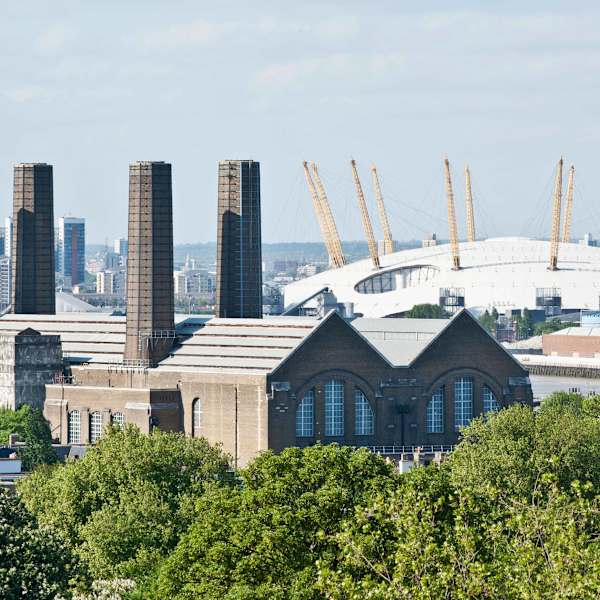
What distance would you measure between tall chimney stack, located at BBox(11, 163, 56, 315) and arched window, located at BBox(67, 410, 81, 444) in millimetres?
16029

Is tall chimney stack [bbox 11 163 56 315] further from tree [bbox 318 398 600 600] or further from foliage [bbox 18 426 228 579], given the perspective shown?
tree [bbox 318 398 600 600]

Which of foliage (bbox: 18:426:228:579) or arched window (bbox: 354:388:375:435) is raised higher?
arched window (bbox: 354:388:375:435)

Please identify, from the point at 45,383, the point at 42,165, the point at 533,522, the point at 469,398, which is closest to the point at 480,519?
the point at 533,522

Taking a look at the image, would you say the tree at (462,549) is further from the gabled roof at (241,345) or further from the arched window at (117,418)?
the arched window at (117,418)

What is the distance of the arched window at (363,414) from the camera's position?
386 ft

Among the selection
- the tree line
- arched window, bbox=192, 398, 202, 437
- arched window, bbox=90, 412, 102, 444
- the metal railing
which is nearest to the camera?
the tree line

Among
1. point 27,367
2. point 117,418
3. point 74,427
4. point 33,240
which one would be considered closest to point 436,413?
point 117,418

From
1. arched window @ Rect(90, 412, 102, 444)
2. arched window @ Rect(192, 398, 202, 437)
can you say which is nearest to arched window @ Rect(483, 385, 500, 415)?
arched window @ Rect(192, 398, 202, 437)

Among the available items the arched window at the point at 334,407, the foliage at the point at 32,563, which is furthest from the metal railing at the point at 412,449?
the foliage at the point at 32,563

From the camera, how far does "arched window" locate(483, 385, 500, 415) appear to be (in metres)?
120

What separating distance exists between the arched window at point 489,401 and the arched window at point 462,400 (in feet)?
2.44

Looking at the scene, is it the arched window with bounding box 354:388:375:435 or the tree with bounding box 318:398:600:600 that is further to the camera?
the arched window with bounding box 354:388:375:435

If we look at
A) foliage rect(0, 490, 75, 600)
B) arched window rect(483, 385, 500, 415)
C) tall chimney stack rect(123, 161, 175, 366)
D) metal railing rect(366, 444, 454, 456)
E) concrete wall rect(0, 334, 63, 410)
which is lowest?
foliage rect(0, 490, 75, 600)

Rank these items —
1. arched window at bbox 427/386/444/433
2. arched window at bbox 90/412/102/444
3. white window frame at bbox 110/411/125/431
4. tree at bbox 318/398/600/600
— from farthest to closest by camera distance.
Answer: arched window at bbox 90/412/102/444, white window frame at bbox 110/411/125/431, arched window at bbox 427/386/444/433, tree at bbox 318/398/600/600
